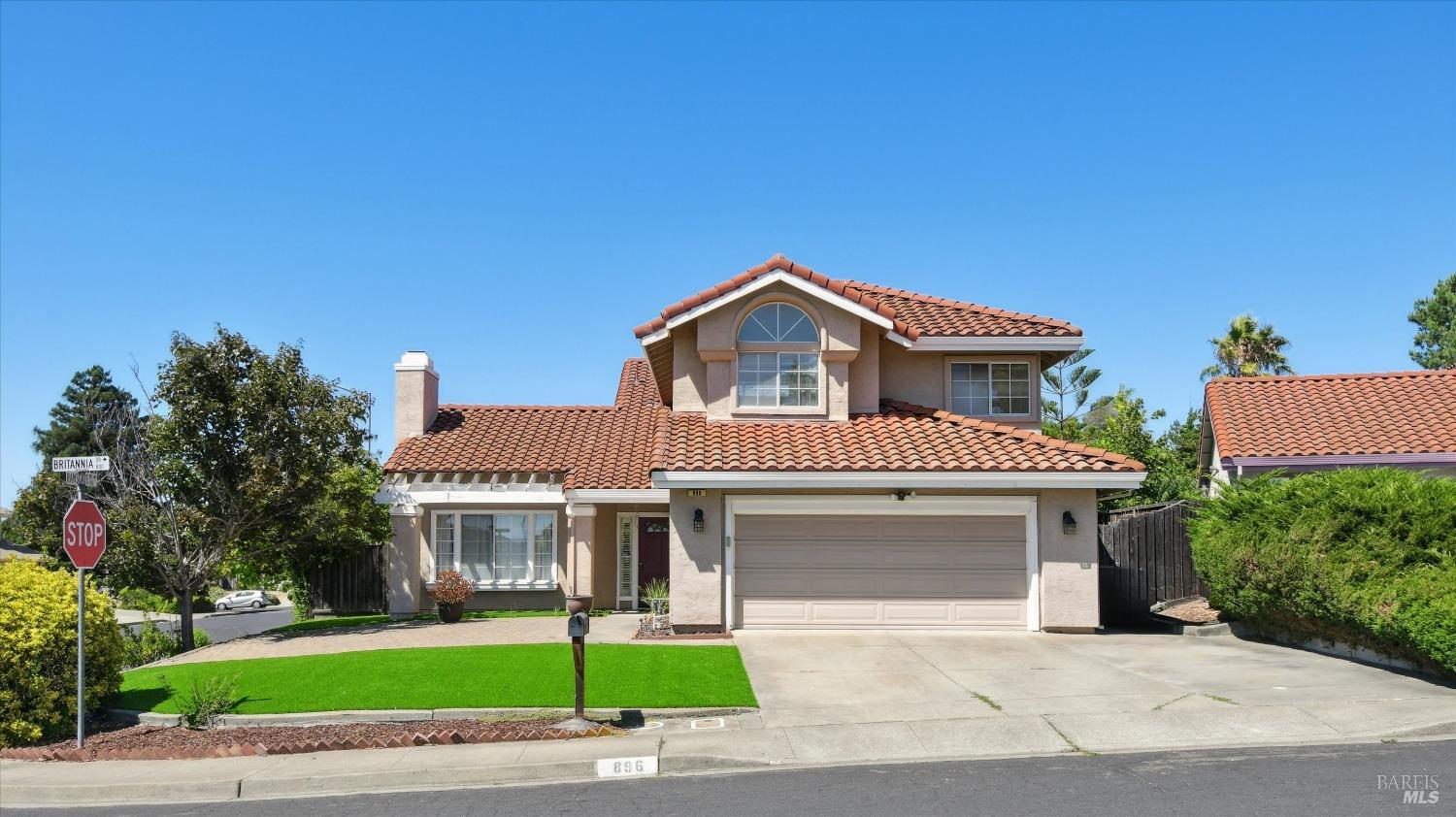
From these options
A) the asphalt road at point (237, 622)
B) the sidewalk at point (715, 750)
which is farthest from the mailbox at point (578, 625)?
the asphalt road at point (237, 622)

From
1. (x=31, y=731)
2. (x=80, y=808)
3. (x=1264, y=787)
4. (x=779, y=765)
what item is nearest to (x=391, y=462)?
(x=31, y=731)

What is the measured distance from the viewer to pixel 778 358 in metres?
18.6

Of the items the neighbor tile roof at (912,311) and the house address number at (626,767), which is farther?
the neighbor tile roof at (912,311)

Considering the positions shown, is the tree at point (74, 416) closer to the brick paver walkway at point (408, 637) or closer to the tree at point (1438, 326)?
the brick paver walkway at point (408, 637)

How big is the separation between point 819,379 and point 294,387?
961 centimetres

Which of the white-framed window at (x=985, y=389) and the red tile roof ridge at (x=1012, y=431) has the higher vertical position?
the white-framed window at (x=985, y=389)

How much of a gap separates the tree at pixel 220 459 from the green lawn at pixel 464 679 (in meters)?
3.76

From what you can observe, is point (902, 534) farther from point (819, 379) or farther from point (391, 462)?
point (391, 462)

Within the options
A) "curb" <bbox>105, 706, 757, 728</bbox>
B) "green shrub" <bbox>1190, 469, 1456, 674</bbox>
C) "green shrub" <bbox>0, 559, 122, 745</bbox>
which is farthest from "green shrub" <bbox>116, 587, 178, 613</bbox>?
"green shrub" <bbox>1190, 469, 1456, 674</bbox>

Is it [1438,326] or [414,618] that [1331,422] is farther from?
[1438,326]

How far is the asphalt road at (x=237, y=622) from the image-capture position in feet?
97.1

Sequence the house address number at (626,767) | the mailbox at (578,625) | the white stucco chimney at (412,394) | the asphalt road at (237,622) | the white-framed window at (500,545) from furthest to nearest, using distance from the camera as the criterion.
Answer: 1. the asphalt road at (237,622)
2. the white stucco chimney at (412,394)
3. the white-framed window at (500,545)
4. the mailbox at (578,625)
5. the house address number at (626,767)

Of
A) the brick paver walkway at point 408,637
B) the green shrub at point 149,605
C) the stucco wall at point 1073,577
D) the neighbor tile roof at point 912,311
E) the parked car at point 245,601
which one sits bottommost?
the parked car at point 245,601

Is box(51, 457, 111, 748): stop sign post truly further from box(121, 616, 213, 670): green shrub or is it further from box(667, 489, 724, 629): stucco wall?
box(667, 489, 724, 629): stucco wall
